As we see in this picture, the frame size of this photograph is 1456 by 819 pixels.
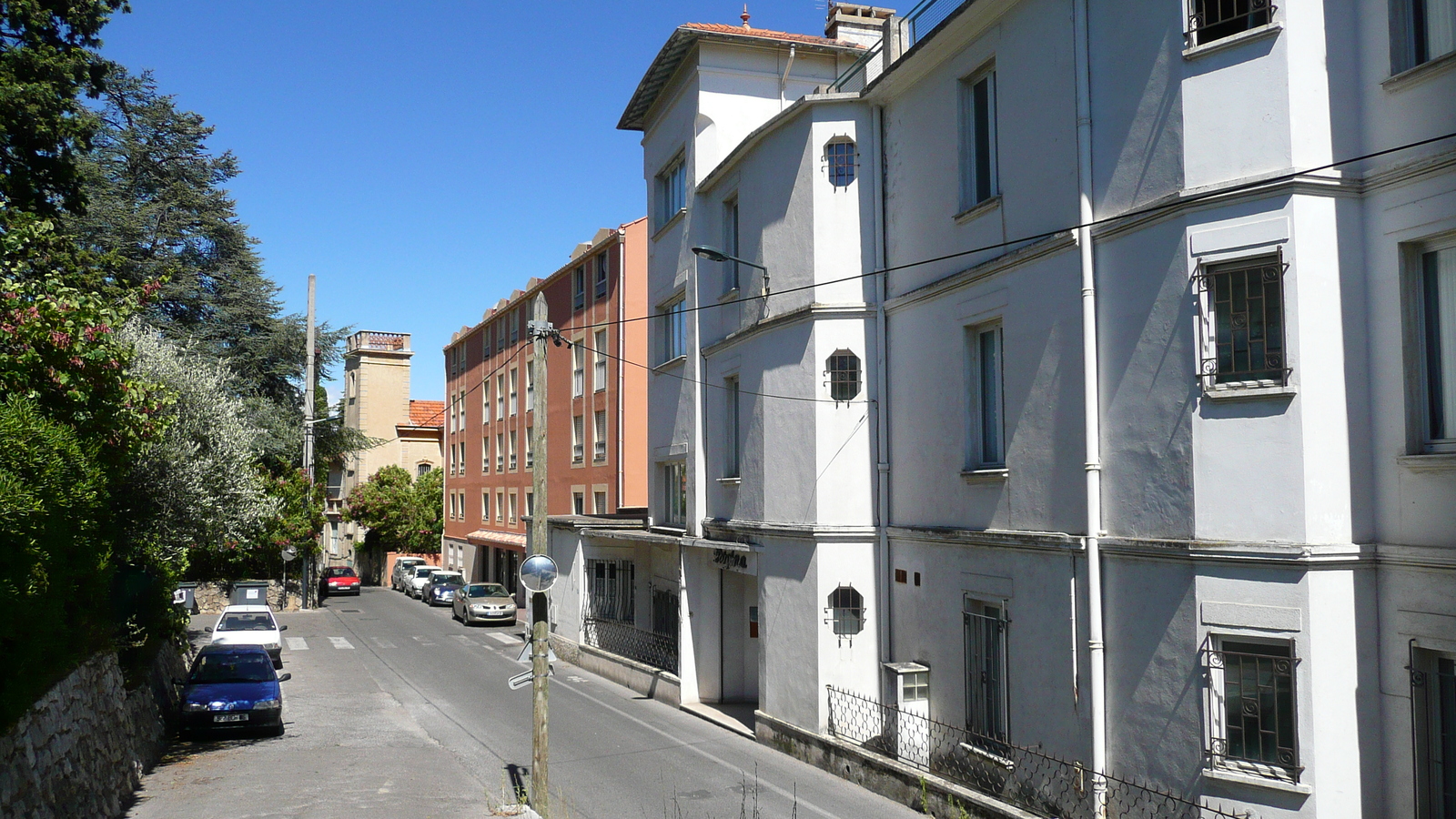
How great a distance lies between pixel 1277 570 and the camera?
8984 mm

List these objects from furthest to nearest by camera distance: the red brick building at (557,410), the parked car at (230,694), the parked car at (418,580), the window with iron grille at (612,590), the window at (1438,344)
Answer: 1. the parked car at (418,580)
2. the red brick building at (557,410)
3. the window with iron grille at (612,590)
4. the parked car at (230,694)
5. the window at (1438,344)

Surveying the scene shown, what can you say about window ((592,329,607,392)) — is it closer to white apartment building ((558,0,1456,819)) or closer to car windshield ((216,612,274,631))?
car windshield ((216,612,274,631))

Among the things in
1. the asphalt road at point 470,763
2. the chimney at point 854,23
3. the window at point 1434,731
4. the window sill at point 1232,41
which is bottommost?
the asphalt road at point 470,763

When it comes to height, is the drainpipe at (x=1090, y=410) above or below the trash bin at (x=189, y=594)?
above

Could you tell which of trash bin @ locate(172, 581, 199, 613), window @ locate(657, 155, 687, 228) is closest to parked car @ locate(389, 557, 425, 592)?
trash bin @ locate(172, 581, 199, 613)

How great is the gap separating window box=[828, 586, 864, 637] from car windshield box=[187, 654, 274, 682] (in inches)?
383

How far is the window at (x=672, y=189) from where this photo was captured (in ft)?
72.8

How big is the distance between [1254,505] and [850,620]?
705 centimetres

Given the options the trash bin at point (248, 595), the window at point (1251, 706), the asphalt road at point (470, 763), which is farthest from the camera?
the trash bin at point (248, 595)

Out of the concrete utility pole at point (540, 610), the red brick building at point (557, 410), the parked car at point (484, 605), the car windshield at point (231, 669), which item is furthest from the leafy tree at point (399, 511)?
the concrete utility pole at point (540, 610)

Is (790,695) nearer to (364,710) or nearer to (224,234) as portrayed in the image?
(364,710)

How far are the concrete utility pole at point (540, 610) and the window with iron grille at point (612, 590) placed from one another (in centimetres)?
1203

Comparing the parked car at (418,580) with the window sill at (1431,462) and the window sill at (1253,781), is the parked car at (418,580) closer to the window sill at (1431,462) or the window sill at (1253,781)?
the window sill at (1253,781)

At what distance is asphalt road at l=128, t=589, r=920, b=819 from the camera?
40.9 ft
